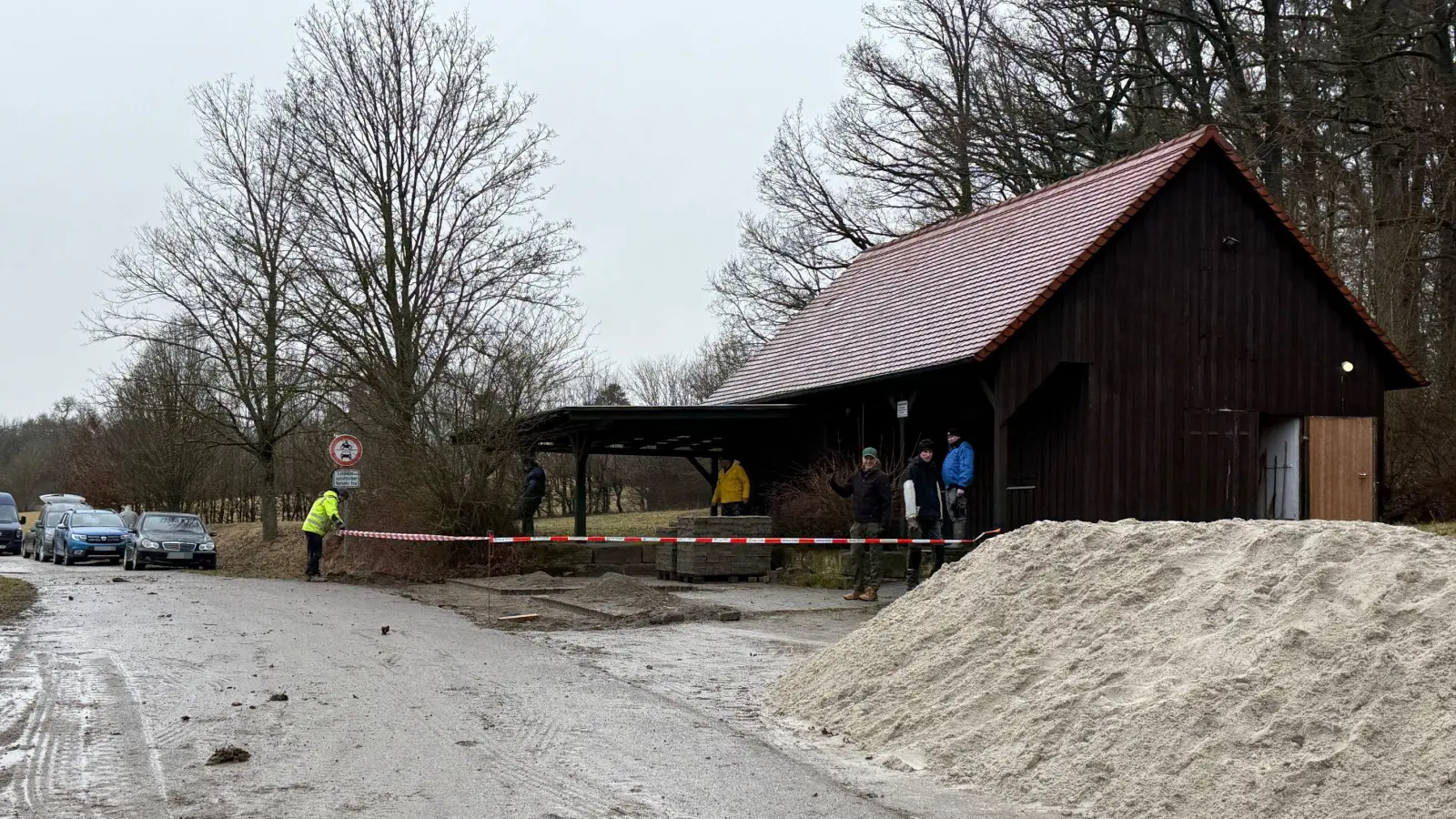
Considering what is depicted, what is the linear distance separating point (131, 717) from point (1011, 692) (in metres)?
5.75

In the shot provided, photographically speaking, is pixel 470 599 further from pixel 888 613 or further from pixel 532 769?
pixel 532 769

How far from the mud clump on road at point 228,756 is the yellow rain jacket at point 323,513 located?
16322mm

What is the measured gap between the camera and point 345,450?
24250mm

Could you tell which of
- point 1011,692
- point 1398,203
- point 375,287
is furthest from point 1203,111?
point 1011,692

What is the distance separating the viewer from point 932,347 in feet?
69.6

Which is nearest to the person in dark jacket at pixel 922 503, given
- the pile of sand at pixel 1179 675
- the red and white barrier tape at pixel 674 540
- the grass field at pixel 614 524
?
the red and white barrier tape at pixel 674 540

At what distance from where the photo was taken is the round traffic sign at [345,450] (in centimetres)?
2403

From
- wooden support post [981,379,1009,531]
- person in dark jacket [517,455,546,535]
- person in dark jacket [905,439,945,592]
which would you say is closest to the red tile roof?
wooden support post [981,379,1009,531]

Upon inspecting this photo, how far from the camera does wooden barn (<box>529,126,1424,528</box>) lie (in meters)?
20.3

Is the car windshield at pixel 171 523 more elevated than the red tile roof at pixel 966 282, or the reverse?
the red tile roof at pixel 966 282

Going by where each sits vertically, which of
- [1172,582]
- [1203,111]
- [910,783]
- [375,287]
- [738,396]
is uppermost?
[1203,111]

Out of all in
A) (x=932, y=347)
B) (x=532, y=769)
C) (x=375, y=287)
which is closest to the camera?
(x=532, y=769)

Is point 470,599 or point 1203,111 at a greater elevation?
point 1203,111

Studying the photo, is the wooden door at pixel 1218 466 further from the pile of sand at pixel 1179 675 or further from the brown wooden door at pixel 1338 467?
the pile of sand at pixel 1179 675
